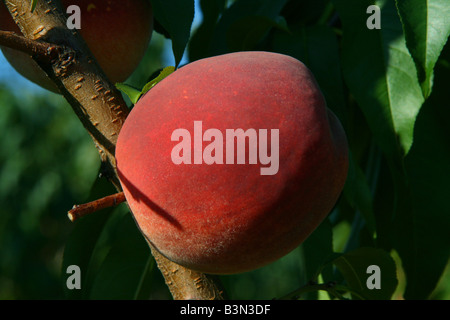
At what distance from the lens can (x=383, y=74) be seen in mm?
729

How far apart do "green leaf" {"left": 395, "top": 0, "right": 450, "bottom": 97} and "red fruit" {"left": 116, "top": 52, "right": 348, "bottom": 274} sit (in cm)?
15

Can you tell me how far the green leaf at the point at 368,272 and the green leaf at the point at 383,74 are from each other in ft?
0.44

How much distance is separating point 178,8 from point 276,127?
290 millimetres

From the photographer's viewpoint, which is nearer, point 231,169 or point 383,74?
point 231,169

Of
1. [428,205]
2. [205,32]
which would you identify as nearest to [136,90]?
[205,32]

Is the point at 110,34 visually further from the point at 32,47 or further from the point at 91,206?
the point at 91,206

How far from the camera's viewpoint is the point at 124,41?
0.69m

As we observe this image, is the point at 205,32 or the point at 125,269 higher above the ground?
the point at 205,32

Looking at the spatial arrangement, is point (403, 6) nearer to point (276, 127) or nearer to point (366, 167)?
point (276, 127)

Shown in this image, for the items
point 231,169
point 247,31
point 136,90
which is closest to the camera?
point 231,169

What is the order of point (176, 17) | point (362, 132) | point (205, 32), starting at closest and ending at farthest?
1. point (176, 17)
2. point (205, 32)
3. point (362, 132)

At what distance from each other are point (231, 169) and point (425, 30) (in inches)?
12.4

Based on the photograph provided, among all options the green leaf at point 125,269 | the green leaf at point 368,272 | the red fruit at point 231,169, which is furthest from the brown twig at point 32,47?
the green leaf at point 368,272
